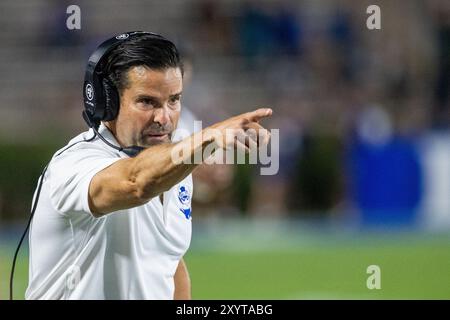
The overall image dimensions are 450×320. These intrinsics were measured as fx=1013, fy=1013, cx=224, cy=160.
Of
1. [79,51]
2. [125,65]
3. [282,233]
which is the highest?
[79,51]

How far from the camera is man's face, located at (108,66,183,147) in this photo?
3.75 metres

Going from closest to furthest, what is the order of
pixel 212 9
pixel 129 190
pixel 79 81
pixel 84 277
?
pixel 129 190
pixel 84 277
pixel 79 81
pixel 212 9

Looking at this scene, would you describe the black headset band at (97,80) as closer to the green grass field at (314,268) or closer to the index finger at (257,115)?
the index finger at (257,115)

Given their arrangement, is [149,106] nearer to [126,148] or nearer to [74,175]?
[126,148]

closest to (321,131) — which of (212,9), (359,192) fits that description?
(359,192)

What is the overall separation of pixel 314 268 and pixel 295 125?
11.5 ft

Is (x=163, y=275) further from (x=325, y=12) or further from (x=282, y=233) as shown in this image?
(x=325, y=12)

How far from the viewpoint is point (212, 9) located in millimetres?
15008

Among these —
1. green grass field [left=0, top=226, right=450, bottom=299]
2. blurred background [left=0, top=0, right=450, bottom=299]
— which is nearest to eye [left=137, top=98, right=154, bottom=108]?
green grass field [left=0, top=226, right=450, bottom=299]

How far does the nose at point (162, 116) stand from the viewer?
374cm

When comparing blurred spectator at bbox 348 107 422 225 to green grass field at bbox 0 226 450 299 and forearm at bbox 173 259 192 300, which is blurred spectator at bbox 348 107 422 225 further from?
forearm at bbox 173 259 192 300

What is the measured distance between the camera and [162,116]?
374 cm

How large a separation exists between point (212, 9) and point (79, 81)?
237cm

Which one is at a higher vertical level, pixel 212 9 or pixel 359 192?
pixel 212 9
